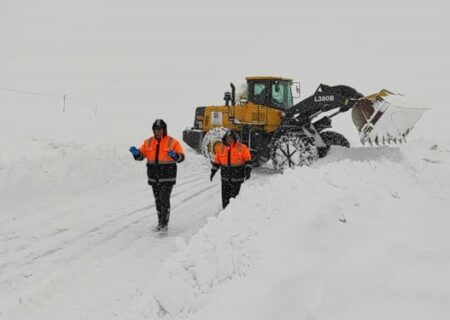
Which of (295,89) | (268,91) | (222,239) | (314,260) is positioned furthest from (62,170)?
(314,260)

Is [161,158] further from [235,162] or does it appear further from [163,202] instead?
[235,162]

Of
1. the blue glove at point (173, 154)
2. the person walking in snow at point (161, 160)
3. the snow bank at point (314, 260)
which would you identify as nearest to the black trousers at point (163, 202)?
the person walking in snow at point (161, 160)

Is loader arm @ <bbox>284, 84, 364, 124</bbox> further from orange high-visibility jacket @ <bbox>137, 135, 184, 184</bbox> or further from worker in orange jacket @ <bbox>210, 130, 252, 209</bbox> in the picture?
orange high-visibility jacket @ <bbox>137, 135, 184, 184</bbox>

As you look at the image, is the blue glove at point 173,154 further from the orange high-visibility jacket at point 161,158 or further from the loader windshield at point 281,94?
the loader windshield at point 281,94

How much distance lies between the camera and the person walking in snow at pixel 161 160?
7.32m

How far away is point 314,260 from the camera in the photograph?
13.0 ft

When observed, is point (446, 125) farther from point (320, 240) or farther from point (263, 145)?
point (320, 240)

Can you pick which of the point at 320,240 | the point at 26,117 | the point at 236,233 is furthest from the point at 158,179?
the point at 26,117

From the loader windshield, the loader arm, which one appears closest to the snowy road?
the loader arm

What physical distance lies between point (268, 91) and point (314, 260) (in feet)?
34.2

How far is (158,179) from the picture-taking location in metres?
7.41

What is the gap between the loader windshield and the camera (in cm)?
1403

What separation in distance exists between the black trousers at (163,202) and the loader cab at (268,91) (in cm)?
716

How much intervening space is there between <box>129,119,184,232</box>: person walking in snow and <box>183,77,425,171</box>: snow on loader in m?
4.96
